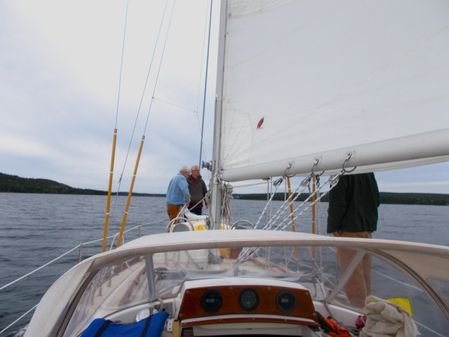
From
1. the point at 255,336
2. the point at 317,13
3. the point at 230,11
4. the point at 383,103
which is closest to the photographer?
the point at 255,336

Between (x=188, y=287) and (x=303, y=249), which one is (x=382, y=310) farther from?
(x=188, y=287)

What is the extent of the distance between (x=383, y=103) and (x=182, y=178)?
183 inches

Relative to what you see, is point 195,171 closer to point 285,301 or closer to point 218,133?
point 218,133

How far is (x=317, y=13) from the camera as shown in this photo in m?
2.63

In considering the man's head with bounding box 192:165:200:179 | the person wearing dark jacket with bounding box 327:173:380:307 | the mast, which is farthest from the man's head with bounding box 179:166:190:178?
the person wearing dark jacket with bounding box 327:173:380:307

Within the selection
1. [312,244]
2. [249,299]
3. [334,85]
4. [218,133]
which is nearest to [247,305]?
[249,299]

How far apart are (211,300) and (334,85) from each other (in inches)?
68.3

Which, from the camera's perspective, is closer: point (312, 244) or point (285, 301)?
point (312, 244)

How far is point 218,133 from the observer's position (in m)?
3.89

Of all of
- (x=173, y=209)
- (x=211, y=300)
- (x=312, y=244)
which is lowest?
(x=211, y=300)

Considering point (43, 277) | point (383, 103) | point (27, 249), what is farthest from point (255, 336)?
point (27, 249)

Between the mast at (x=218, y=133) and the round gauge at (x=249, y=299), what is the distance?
6.48ft

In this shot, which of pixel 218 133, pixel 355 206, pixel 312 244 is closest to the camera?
pixel 312 244

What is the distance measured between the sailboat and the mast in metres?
0.85
